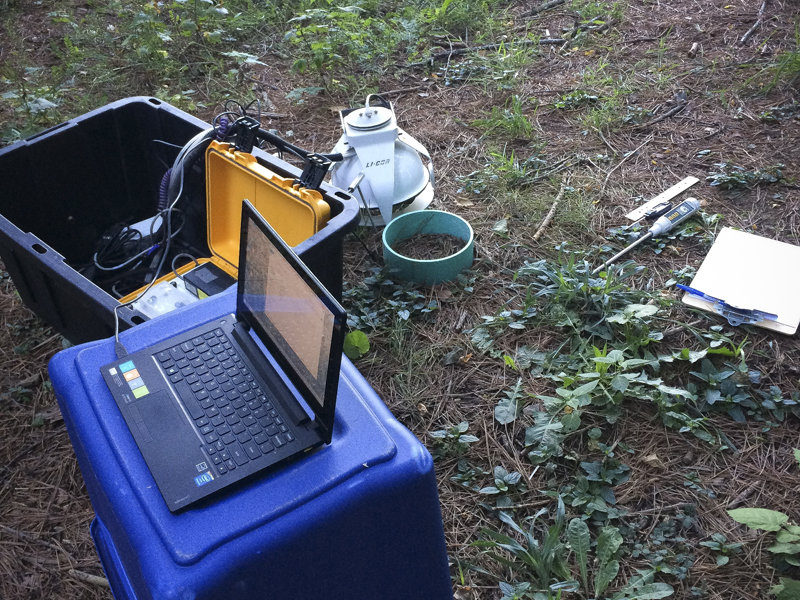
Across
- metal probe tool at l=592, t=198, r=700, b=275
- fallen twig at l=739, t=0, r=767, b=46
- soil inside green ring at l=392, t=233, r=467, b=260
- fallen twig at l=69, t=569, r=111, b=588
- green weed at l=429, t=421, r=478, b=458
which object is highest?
fallen twig at l=739, t=0, r=767, b=46

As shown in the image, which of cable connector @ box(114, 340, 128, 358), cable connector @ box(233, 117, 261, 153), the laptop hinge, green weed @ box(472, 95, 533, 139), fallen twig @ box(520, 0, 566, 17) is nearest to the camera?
the laptop hinge

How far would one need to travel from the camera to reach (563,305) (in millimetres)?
1729

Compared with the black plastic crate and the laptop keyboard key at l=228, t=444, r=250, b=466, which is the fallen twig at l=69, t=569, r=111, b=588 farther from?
the laptop keyboard key at l=228, t=444, r=250, b=466

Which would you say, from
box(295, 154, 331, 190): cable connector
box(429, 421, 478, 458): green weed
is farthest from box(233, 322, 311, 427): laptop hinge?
box(429, 421, 478, 458): green weed

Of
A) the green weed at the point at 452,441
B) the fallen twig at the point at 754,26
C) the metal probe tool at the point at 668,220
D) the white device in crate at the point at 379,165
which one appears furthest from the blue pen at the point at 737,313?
the fallen twig at the point at 754,26

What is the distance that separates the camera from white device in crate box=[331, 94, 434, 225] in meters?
1.89

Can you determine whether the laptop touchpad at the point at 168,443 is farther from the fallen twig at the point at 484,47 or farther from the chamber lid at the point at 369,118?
the fallen twig at the point at 484,47

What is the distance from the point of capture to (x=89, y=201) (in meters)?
1.93

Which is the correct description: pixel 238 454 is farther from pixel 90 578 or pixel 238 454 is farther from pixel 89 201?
pixel 89 201

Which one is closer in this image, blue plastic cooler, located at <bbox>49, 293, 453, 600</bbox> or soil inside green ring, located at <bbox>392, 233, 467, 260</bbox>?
blue plastic cooler, located at <bbox>49, 293, 453, 600</bbox>

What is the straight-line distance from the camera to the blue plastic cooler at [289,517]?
0.77 m

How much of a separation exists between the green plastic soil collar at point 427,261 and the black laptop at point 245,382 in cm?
82

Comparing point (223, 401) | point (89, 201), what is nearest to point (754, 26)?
point (89, 201)

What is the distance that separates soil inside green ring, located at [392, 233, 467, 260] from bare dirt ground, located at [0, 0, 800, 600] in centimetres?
9
